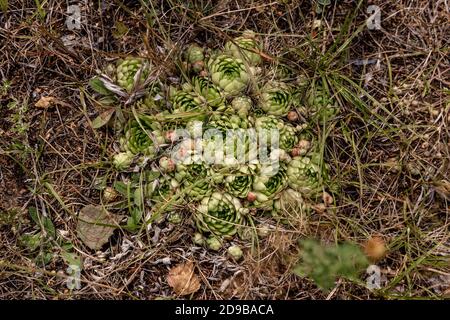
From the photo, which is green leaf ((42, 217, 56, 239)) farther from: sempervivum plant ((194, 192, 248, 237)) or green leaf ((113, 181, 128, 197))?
sempervivum plant ((194, 192, 248, 237))

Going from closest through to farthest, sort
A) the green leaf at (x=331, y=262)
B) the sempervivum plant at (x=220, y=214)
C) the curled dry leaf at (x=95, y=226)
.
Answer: the green leaf at (x=331, y=262), the sempervivum plant at (x=220, y=214), the curled dry leaf at (x=95, y=226)

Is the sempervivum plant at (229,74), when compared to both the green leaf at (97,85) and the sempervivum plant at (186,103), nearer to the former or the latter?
the sempervivum plant at (186,103)

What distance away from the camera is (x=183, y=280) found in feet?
7.30

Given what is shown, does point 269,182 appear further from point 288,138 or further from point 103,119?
point 103,119

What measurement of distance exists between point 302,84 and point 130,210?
0.92 m

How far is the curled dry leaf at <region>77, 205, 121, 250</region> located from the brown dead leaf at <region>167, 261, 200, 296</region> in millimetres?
324

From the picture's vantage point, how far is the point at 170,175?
7.32 feet

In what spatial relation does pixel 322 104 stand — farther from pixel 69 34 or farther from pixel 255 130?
pixel 69 34

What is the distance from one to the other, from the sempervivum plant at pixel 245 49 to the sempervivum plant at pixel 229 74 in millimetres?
44

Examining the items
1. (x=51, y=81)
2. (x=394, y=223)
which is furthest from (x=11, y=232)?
(x=394, y=223)

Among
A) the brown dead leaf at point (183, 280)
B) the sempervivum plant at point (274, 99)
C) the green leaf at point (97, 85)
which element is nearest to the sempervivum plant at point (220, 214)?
the brown dead leaf at point (183, 280)

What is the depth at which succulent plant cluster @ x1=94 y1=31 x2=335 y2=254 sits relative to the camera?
2.17m

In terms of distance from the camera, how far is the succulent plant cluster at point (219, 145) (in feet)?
7.12

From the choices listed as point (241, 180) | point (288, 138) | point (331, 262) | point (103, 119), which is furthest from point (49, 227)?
point (331, 262)
